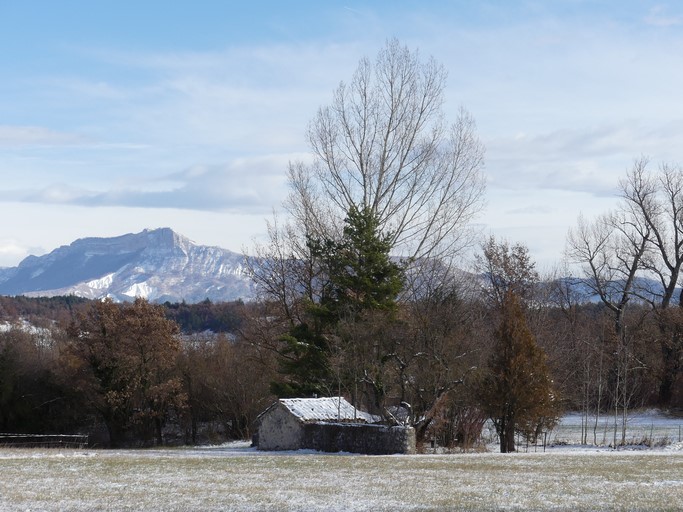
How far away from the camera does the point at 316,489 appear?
18172 mm

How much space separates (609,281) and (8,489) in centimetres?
5377

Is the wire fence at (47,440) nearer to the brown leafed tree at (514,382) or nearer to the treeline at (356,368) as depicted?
the treeline at (356,368)

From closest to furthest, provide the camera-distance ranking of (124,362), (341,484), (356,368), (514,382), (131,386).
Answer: (341,484)
(514,382)
(356,368)
(124,362)
(131,386)

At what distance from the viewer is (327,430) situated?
31.3m

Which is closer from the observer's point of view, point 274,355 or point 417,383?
point 417,383

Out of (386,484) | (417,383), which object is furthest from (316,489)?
(417,383)

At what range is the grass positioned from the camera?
1606 cm

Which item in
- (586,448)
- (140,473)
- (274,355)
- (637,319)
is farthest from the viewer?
(637,319)

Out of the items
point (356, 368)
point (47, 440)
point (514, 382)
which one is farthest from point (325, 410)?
point (47, 440)

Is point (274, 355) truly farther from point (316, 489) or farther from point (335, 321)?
point (316, 489)

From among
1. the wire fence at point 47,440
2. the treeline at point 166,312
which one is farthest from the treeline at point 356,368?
the treeline at point 166,312

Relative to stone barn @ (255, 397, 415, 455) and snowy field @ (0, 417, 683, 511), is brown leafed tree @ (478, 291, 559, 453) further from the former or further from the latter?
snowy field @ (0, 417, 683, 511)

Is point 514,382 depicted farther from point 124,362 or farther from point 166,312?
point 166,312

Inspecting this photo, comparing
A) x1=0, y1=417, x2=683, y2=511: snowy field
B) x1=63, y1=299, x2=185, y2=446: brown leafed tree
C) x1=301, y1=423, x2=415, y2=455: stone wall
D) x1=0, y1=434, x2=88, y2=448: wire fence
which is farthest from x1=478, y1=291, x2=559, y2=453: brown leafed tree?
x1=63, y1=299, x2=185, y2=446: brown leafed tree
